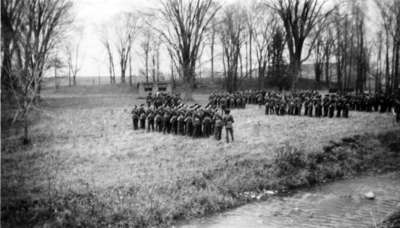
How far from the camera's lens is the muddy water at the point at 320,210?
8.90m

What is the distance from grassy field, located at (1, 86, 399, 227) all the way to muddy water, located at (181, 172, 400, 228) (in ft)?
2.77

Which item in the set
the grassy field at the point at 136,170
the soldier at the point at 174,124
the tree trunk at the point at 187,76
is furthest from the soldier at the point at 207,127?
the tree trunk at the point at 187,76

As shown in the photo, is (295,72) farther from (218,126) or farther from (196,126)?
(218,126)

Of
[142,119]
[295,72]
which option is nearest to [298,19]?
[295,72]

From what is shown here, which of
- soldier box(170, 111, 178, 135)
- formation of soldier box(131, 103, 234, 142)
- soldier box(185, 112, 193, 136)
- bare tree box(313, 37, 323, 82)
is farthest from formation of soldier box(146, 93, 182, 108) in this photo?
bare tree box(313, 37, 323, 82)

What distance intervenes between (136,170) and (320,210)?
5.80 metres

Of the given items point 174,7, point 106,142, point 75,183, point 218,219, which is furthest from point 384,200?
point 174,7

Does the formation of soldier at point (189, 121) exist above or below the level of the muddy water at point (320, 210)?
above

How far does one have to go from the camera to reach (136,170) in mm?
11602

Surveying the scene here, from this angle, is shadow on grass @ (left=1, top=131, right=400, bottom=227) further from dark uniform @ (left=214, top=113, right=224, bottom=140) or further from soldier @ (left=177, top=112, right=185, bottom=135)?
soldier @ (left=177, top=112, right=185, bottom=135)

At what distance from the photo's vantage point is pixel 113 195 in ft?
32.0

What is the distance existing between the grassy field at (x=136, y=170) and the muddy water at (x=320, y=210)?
84 cm

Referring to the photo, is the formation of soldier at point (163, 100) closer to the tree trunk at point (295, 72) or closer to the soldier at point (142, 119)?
the soldier at point (142, 119)

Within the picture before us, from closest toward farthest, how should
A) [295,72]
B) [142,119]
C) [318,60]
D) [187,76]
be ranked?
1. [142,119]
2. [187,76]
3. [295,72]
4. [318,60]
